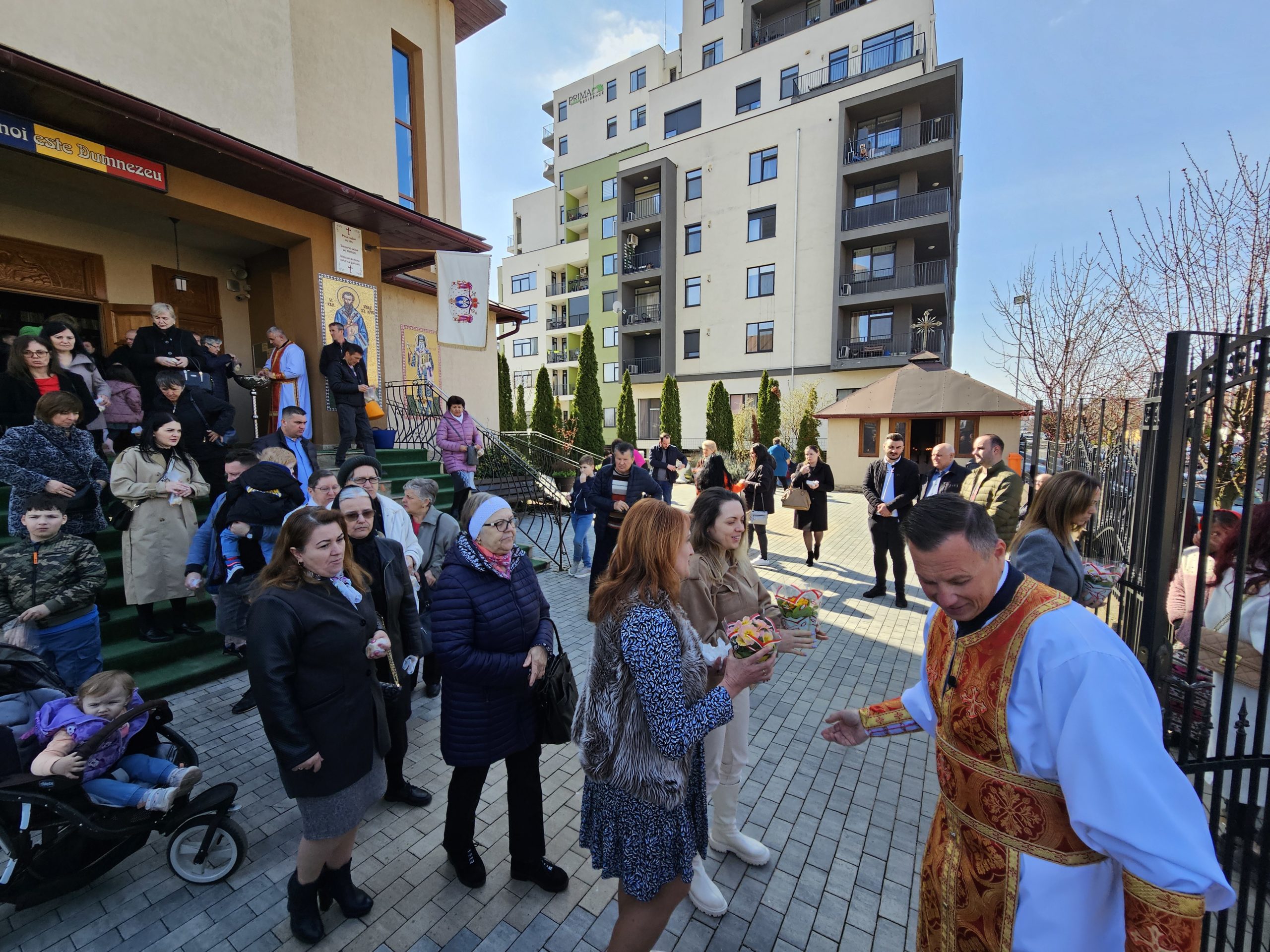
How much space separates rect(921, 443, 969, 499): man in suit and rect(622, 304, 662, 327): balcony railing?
26277 mm

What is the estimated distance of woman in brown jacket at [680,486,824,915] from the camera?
290 cm

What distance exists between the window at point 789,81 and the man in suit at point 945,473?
2803cm

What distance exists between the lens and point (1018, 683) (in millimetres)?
1495

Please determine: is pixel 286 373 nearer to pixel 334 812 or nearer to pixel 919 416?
pixel 334 812

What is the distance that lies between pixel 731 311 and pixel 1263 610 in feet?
92.8

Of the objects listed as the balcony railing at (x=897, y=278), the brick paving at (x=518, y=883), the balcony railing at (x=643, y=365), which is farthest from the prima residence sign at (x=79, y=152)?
the balcony railing at (x=643, y=365)

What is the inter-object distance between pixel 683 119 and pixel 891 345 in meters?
18.2

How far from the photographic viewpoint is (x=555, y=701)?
276 cm

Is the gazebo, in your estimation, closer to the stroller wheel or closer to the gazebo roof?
the gazebo roof

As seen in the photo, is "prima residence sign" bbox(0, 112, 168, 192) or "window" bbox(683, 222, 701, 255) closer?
"prima residence sign" bbox(0, 112, 168, 192)

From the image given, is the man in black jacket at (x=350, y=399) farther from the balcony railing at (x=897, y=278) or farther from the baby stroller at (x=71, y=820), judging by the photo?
the balcony railing at (x=897, y=278)

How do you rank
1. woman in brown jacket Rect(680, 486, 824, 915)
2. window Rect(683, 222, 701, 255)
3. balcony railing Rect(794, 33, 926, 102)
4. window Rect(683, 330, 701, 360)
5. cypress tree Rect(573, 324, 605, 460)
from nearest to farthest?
woman in brown jacket Rect(680, 486, 824, 915) → cypress tree Rect(573, 324, 605, 460) → balcony railing Rect(794, 33, 926, 102) → window Rect(683, 222, 701, 255) → window Rect(683, 330, 701, 360)

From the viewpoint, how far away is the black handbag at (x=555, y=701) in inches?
109

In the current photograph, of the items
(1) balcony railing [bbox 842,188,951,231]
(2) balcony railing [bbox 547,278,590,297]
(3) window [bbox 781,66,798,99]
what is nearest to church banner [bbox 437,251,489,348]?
(1) balcony railing [bbox 842,188,951,231]
